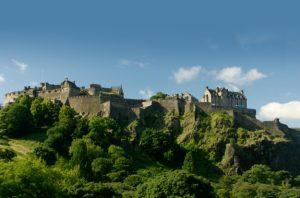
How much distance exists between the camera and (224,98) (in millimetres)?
156250

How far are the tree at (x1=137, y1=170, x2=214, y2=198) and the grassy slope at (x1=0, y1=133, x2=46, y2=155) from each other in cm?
3730

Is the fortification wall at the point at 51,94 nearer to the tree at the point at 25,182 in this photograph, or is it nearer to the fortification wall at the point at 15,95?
the fortification wall at the point at 15,95

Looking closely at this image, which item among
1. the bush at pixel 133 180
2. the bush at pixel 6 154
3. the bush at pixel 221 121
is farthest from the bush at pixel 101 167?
the bush at pixel 221 121

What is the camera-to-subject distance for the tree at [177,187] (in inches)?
2768

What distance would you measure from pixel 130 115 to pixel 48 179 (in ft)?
189

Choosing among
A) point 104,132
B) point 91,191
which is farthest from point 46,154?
point 91,191

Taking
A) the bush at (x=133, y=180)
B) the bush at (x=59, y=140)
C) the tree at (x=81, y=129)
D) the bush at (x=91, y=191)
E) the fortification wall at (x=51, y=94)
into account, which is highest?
the fortification wall at (x=51, y=94)

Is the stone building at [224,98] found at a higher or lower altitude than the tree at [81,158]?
higher

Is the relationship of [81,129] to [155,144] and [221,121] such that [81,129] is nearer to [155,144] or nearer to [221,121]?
[155,144]

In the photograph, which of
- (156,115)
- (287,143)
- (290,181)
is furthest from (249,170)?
(156,115)

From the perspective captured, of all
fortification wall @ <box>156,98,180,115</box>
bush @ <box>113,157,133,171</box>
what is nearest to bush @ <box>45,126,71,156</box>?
bush @ <box>113,157,133,171</box>

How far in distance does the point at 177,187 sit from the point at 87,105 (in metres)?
57.9

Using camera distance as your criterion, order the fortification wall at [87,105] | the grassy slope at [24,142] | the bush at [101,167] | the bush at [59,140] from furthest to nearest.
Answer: the fortification wall at [87,105], the bush at [59,140], the grassy slope at [24,142], the bush at [101,167]

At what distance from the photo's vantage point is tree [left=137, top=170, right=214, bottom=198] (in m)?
70.3
